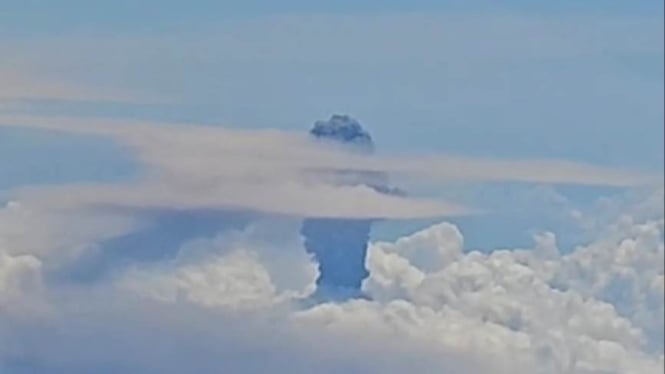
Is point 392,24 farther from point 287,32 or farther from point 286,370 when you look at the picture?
point 286,370

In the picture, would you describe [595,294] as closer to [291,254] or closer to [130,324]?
[291,254]

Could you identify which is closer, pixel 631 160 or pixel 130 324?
pixel 130 324

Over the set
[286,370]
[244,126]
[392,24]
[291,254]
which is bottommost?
[286,370]

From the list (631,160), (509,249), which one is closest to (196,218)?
(509,249)

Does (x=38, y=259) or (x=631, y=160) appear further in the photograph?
(x=631, y=160)

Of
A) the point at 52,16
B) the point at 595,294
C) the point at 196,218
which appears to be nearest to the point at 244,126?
the point at 196,218

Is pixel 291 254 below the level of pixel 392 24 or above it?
below

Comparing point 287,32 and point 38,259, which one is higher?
point 287,32

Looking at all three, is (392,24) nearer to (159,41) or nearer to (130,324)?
(159,41)
